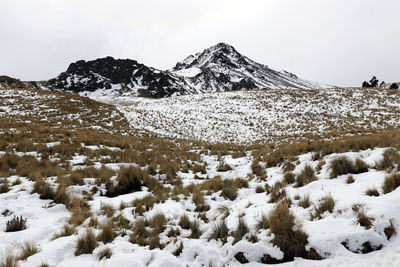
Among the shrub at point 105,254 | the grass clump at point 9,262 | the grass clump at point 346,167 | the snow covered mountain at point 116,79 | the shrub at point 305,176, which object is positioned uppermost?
the snow covered mountain at point 116,79

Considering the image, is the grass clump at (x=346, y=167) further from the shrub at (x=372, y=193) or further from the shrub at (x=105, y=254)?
the shrub at (x=105, y=254)

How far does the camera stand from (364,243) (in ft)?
8.64

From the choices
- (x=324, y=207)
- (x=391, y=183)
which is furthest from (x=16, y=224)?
(x=391, y=183)

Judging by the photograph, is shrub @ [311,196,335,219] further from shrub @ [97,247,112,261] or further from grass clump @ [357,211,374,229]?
shrub @ [97,247,112,261]

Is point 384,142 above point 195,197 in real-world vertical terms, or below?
above

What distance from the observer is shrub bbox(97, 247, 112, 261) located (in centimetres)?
298

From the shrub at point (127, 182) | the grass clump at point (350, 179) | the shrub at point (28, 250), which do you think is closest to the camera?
the shrub at point (28, 250)

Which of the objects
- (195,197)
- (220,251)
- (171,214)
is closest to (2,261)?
(171,214)

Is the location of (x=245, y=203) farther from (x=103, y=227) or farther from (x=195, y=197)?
(x=103, y=227)

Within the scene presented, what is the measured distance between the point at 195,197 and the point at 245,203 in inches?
51.7

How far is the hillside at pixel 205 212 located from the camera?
9.29 feet

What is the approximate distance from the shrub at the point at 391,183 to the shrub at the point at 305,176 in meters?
1.50

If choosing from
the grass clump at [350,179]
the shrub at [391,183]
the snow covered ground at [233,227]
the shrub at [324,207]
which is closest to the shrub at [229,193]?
the snow covered ground at [233,227]

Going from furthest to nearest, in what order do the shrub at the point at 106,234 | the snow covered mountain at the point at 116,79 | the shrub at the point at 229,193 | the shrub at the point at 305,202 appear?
the snow covered mountain at the point at 116,79
the shrub at the point at 229,193
the shrub at the point at 305,202
the shrub at the point at 106,234
